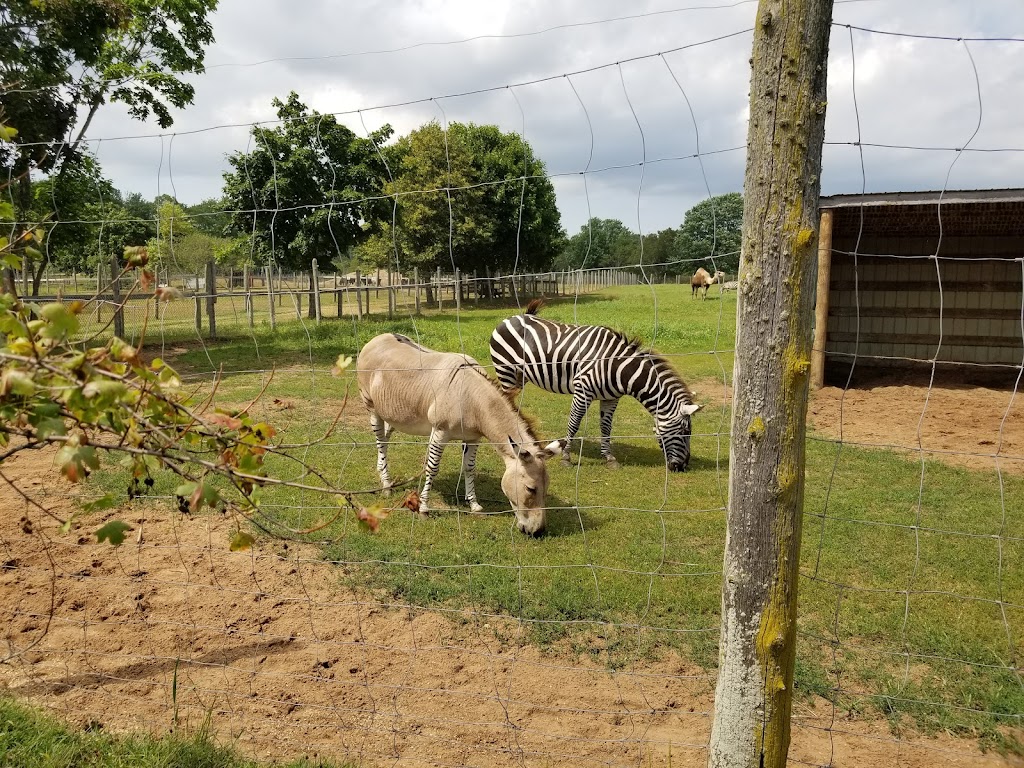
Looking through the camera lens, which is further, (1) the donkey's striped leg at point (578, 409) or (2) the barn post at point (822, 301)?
(2) the barn post at point (822, 301)

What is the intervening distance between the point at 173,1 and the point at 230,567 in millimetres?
16867

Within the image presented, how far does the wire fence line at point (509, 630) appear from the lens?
3389 mm

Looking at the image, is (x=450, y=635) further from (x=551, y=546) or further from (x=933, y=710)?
(x=933, y=710)

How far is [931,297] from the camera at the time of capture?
1437 centimetres

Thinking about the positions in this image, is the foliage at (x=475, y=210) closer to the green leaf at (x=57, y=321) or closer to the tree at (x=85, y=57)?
the tree at (x=85, y=57)

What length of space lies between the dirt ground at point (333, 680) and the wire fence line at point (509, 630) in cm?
1

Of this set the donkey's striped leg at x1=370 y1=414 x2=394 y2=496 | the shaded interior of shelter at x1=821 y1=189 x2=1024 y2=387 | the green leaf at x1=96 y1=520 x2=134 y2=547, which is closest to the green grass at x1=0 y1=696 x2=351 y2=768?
the green leaf at x1=96 y1=520 x2=134 y2=547

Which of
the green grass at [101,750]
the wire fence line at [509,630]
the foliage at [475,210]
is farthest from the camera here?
the foliage at [475,210]

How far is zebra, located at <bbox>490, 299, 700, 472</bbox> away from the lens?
8.09 metres

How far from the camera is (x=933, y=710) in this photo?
11.6 feet

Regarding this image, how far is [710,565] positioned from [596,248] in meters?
30.5

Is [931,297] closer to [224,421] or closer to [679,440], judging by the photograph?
[679,440]

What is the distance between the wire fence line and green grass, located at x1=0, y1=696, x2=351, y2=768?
0.20 m

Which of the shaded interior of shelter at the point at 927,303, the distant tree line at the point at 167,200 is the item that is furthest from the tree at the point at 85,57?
the shaded interior of shelter at the point at 927,303
